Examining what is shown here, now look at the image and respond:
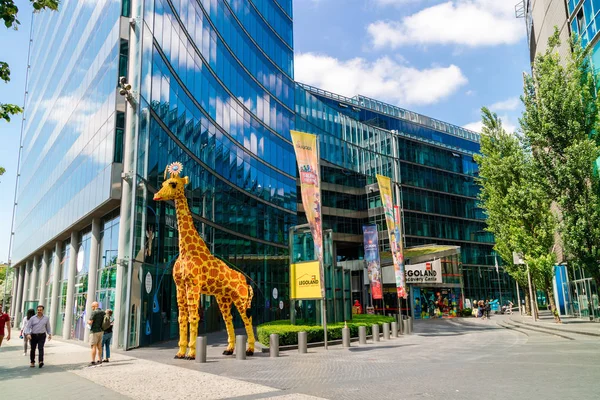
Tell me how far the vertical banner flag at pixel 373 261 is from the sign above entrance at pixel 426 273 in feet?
38.3

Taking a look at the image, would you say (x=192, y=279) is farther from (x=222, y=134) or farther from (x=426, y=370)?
(x=222, y=134)

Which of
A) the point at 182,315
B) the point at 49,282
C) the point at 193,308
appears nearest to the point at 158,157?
the point at 182,315

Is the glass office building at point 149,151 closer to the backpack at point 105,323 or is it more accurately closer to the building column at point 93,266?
the building column at point 93,266

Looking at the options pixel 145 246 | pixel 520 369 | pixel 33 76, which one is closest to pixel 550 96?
pixel 520 369

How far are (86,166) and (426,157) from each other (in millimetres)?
50980

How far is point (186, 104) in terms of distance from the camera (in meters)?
26.6

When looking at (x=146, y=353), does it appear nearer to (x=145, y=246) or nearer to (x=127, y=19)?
(x=145, y=246)

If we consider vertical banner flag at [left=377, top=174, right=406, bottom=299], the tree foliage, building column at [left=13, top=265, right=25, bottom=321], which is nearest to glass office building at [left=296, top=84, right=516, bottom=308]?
the tree foliage

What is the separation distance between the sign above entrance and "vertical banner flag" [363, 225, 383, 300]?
11.7 meters

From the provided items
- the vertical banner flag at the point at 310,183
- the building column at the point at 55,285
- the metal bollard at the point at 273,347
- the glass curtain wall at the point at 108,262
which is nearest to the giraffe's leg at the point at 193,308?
the metal bollard at the point at 273,347

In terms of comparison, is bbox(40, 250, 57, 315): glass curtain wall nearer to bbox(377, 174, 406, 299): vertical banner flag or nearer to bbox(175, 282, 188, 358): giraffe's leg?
bbox(175, 282, 188, 358): giraffe's leg

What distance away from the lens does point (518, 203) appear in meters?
31.2

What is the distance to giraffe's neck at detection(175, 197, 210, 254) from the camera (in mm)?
15555

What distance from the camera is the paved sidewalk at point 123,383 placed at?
9.26m
